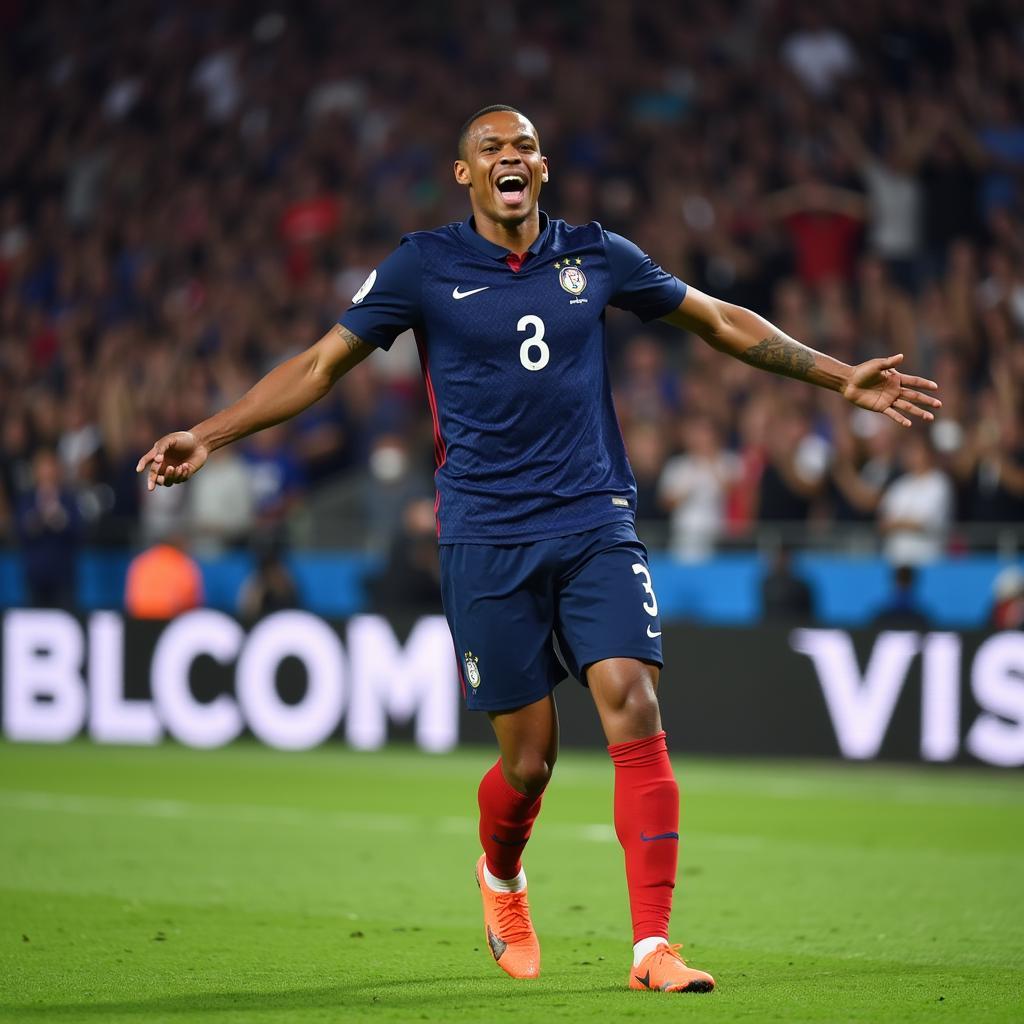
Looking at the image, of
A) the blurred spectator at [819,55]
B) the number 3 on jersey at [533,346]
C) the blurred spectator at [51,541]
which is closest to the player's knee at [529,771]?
the number 3 on jersey at [533,346]

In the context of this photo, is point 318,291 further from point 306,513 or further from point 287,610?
point 287,610

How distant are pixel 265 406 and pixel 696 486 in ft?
28.9

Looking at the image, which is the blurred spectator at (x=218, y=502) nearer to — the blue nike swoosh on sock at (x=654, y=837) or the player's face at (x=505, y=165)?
the player's face at (x=505, y=165)

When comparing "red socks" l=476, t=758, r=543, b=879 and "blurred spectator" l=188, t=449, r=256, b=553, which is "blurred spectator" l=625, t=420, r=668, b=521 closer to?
"blurred spectator" l=188, t=449, r=256, b=553

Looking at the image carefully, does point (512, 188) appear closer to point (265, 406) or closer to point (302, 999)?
point (265, 406)

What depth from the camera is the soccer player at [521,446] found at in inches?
216

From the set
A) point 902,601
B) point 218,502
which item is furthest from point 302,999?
point 218,502

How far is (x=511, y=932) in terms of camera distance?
5844mm

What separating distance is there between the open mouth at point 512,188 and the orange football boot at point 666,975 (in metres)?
2.18

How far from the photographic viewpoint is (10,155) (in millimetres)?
22641

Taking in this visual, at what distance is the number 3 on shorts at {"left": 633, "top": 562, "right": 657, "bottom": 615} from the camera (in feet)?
18.1

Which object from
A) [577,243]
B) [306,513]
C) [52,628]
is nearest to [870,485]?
[306,513]

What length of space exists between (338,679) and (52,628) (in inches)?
91.6

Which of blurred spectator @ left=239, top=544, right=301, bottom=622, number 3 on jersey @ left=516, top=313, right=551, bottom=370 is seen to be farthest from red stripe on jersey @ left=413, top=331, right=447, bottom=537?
blurred spectator @ left=239, top=544, right=301, bottom=622
